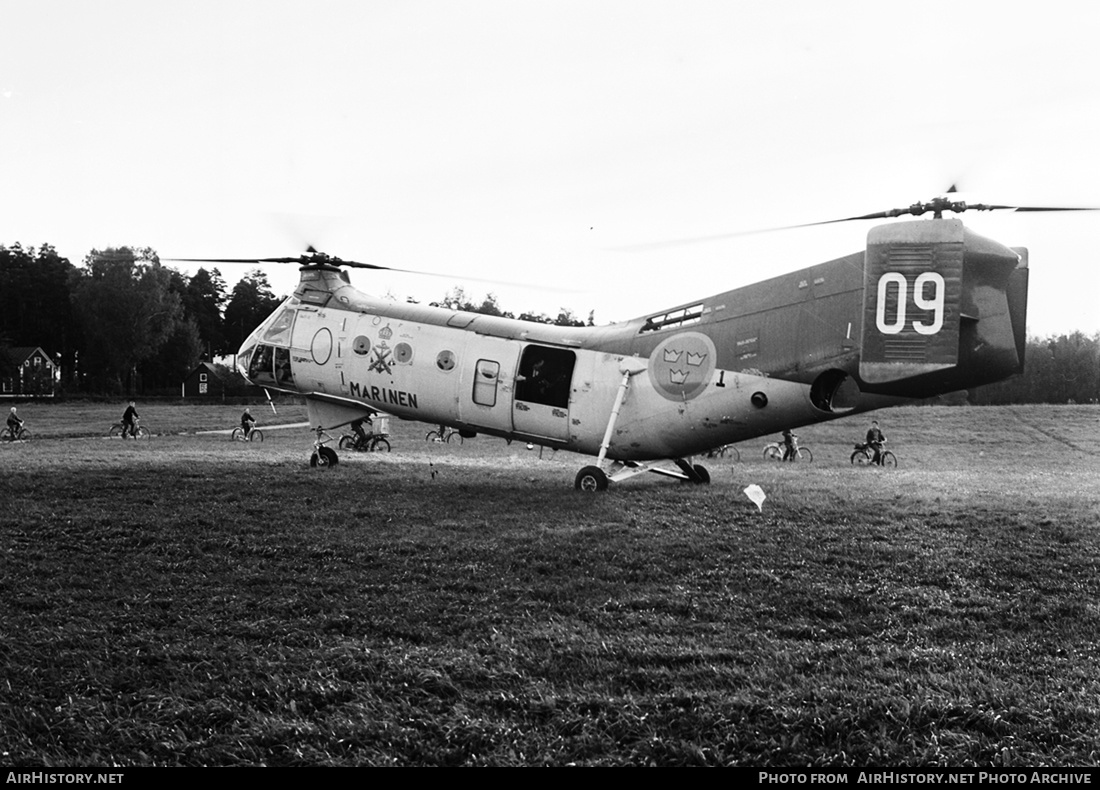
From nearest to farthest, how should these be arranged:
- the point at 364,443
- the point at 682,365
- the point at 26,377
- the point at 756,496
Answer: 1. the point at 756,496
2. the point at 682,365
3. the point at 364,443
4. the point at 26,377

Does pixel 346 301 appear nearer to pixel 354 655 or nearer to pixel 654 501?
pixel 654 501

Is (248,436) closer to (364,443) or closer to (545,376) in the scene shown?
(364,443)

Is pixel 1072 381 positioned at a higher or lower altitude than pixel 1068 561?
higher

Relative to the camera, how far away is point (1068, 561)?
31.0ft

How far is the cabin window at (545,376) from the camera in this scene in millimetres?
16922

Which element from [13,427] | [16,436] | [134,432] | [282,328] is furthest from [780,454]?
[13,427]

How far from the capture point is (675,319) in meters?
16.2

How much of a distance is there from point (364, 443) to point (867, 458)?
66.8 ft

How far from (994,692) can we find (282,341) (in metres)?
17.7

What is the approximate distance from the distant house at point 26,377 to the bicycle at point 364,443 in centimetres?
4963

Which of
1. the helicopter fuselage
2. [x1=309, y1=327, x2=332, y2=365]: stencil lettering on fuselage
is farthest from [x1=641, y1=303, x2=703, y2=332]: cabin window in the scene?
[x1=309, y1=327, x2=332, y2=365]: stencil lettering on fuselage

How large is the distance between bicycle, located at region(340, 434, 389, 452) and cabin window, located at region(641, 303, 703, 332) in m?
19.5

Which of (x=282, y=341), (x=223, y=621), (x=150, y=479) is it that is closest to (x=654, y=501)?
(x=223, y=621)

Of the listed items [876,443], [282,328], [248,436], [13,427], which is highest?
[282,328]
